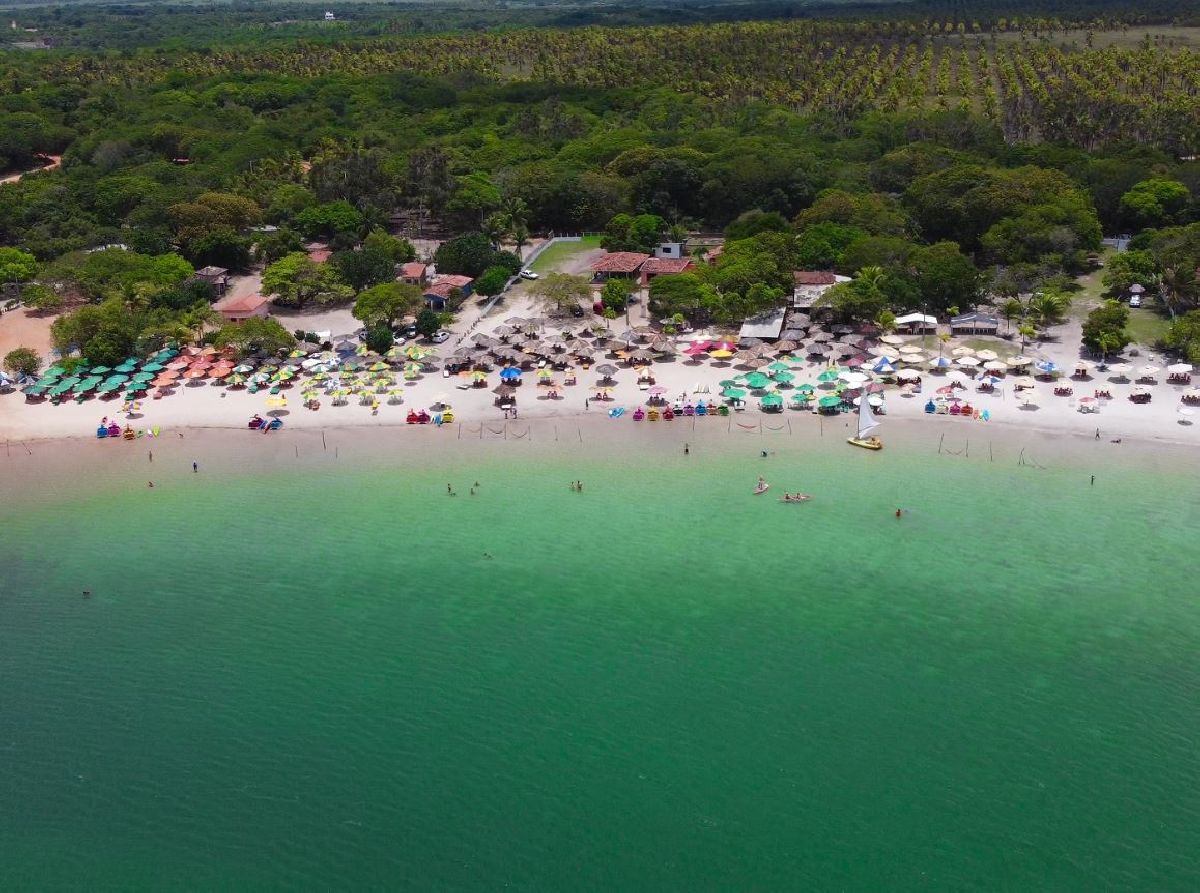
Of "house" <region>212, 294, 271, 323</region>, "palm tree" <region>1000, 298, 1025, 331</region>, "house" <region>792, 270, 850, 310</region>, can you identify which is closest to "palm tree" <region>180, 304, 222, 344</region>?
"house" <region>212, 294, 271, 323</region>

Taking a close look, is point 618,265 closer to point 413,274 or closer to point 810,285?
point 810,285

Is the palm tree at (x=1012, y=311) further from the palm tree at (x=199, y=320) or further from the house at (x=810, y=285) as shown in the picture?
the palm tree at (x=199, y=320)

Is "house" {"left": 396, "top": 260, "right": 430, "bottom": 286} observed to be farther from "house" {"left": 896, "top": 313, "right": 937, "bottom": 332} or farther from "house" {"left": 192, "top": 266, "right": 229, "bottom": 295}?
"house" {"left": 896, "top": 313, "right": 937, "bottom": 332}

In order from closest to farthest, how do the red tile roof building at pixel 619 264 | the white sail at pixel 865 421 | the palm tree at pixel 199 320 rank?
the white sail at pixel 865 421
the palm tree at pixel 199 320
the red tile roof building at pixel 619 264

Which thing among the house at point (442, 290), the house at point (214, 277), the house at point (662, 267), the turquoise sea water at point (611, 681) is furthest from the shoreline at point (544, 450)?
the house at point (214, 277)

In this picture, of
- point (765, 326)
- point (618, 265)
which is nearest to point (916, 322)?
point (765, 326)

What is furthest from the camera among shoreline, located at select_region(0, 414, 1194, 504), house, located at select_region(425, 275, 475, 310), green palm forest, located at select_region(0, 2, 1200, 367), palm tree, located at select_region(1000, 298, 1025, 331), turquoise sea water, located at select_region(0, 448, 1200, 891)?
house, located at select_region(425, 275, 475, 310)
